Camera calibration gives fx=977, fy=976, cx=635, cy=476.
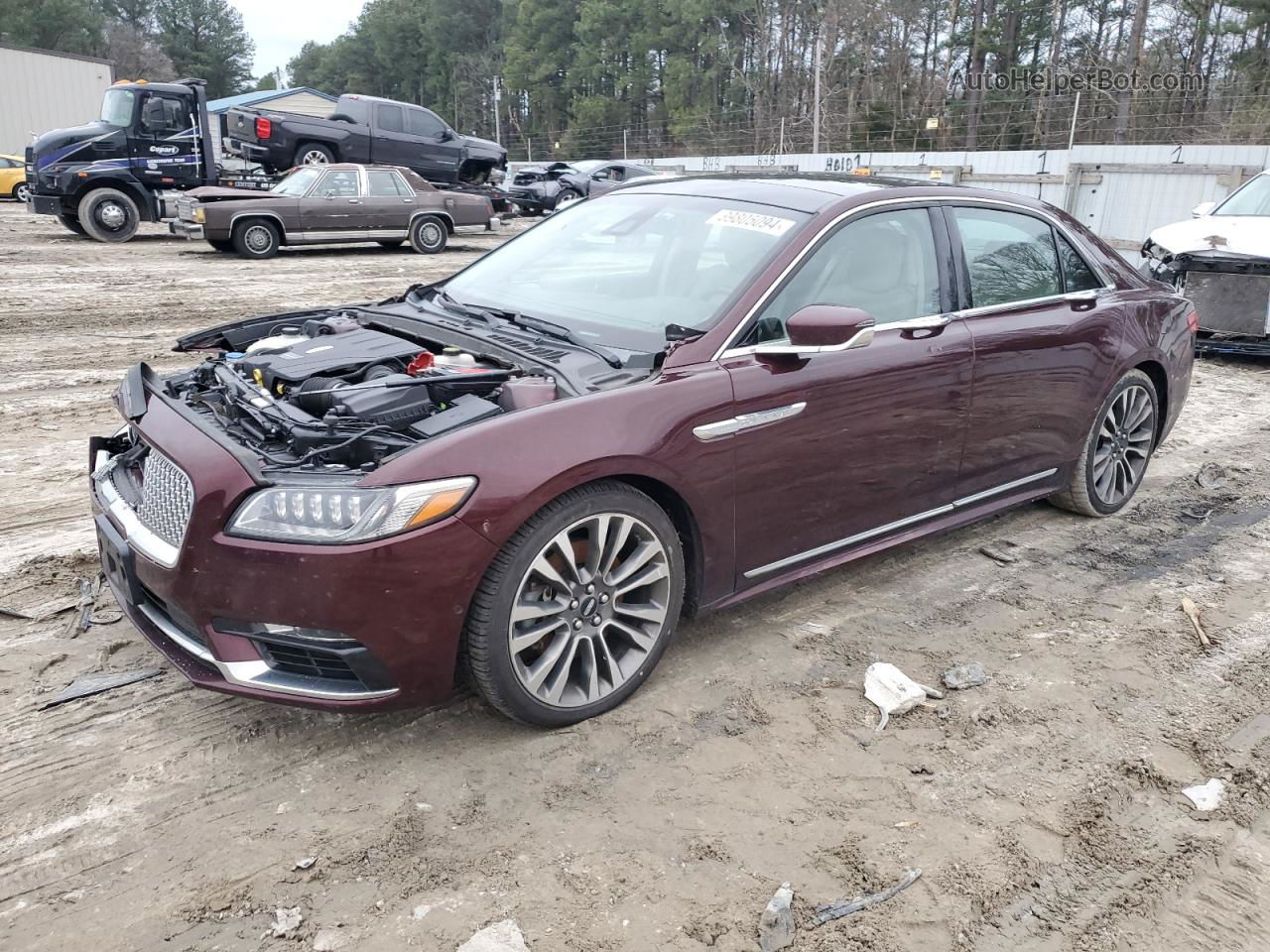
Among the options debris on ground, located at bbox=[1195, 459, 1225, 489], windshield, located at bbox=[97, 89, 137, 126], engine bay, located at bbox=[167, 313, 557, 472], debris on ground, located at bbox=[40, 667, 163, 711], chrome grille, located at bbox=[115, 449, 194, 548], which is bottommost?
debris on ground, located at bbox=[1195, 459, 1225, 489]

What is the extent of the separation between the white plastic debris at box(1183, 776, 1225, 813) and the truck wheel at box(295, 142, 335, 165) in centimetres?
2025

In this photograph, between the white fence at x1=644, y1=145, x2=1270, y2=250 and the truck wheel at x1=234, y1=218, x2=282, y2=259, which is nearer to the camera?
the truck wheel at x1=234, y1=218, x2=282, y2=259

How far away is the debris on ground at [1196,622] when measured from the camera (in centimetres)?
393

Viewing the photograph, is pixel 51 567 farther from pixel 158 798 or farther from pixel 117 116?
pixel 117 116

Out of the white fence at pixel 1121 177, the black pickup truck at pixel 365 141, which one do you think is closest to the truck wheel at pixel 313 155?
the black pickup truck at pixel 365 141

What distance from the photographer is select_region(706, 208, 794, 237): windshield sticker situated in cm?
374

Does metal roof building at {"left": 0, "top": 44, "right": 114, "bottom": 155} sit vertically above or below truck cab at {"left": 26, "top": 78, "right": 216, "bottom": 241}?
Answer: above

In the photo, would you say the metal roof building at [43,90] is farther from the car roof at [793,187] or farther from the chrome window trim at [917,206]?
the chrome window trim at [917,206]

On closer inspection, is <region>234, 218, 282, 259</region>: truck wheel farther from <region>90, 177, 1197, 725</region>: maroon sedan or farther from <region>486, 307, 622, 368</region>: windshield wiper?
<region>486, 307, 622, 368</region>: windshield wiper

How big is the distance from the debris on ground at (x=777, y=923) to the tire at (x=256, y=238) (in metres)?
14.2

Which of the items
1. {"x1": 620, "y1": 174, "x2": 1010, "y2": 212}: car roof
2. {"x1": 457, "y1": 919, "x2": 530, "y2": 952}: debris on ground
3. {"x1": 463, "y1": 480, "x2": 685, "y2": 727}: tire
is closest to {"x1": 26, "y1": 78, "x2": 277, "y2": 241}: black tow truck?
{"x1": 620, "y1": 174, "x2": 1010, "y2": 212}: car roof

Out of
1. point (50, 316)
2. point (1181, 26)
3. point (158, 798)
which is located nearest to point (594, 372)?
point (158, 798)

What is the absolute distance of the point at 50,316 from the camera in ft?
32.6

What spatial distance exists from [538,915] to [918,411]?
2.47 meters
